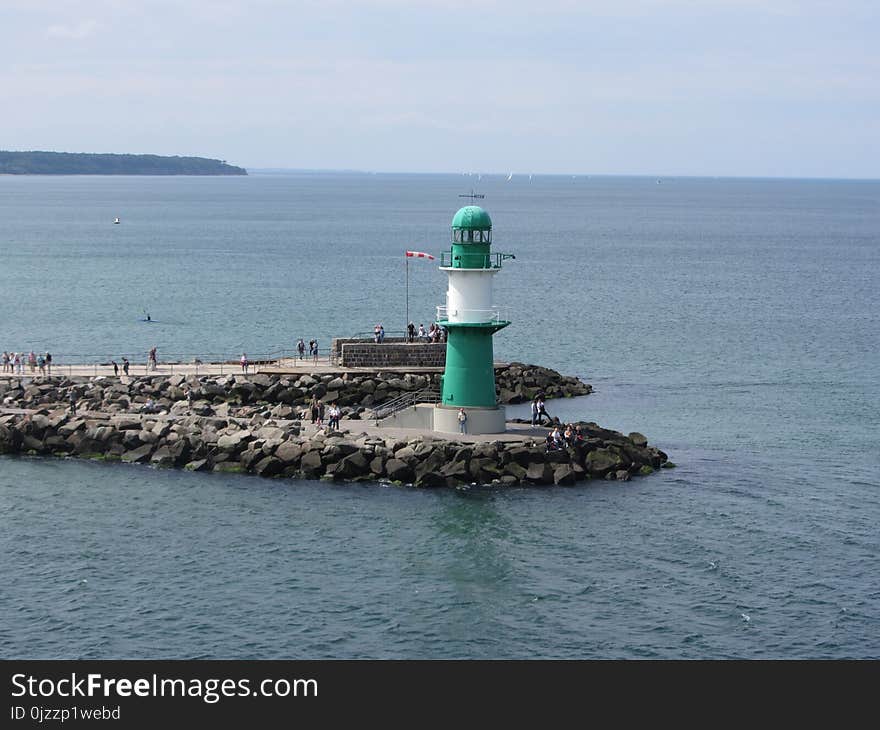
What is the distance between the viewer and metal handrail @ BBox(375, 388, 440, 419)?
43125mm

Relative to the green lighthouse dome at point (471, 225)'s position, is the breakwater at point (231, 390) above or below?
below

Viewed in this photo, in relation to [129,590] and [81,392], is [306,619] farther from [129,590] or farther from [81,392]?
[81,392]

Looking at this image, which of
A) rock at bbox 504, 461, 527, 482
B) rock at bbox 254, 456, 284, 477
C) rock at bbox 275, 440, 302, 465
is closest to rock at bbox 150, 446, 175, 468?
rock at bbox 254, 456, 284, 477

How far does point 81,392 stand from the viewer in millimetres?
47156

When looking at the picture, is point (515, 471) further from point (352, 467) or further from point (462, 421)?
point (352, 467)

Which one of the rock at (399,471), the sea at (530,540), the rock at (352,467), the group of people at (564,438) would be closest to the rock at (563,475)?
the sea at (530,540)

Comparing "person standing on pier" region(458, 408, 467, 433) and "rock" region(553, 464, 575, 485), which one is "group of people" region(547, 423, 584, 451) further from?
"person standing on pier" region(458, 408, 467, 433)

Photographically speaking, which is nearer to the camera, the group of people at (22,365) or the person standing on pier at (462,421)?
the person standing on pier at (462,421)

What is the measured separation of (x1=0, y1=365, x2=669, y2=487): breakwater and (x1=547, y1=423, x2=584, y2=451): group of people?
0.16 meters

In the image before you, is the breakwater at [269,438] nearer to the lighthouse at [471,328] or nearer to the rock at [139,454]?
the rock at [139,454]

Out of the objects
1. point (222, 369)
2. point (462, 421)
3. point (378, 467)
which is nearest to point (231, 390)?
point (222, 369)

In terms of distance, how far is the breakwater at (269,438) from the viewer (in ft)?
128

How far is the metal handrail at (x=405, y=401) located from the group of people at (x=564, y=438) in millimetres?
5084
